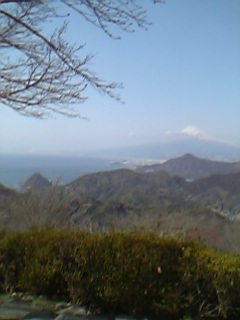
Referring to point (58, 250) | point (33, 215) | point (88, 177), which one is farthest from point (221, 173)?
point (58, 250)

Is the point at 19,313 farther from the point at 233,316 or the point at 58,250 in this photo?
the point at 233,316

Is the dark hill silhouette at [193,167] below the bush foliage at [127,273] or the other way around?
below

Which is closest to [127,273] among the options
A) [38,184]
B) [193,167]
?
[38,184]

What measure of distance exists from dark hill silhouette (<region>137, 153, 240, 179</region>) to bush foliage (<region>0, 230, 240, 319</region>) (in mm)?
57791

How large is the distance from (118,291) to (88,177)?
48.1 m

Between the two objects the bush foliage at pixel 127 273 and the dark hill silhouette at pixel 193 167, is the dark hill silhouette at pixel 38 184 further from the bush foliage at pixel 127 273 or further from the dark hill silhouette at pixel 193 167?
the dark hill silhouette at pixel 193 167

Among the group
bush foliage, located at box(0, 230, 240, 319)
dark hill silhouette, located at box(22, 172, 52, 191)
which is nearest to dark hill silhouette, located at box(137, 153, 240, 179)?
dark hill silhouette, located at box(22, 172, 52, 191)

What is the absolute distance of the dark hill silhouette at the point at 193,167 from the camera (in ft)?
211

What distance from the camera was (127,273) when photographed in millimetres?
3922

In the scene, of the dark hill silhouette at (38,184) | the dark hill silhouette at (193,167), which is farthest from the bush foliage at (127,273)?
the dark hill silhouette at (193,167)

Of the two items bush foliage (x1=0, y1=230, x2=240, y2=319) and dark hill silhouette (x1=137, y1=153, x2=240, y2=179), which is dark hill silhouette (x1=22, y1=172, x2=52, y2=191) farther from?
dark hill silhouette (x1=137, y1=153, x2=240, y2=179)

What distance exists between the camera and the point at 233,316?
3.60 m

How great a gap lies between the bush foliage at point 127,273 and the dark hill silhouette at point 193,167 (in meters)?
57.8

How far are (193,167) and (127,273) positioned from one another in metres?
68.9
